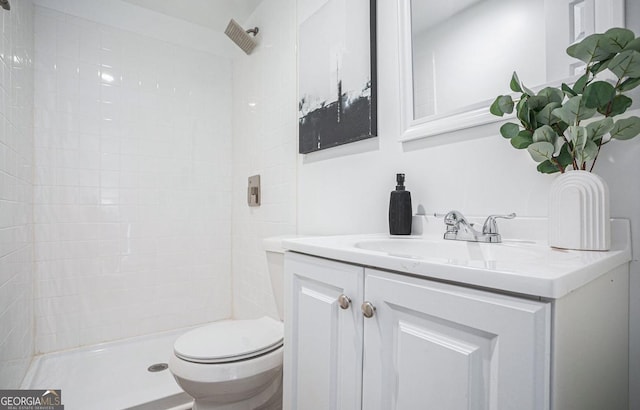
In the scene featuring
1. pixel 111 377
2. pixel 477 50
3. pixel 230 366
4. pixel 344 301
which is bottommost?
pixel 111 377

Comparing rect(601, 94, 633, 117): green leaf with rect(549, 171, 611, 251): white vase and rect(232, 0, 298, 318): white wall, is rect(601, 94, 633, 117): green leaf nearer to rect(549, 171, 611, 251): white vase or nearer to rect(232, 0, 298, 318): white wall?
rect(549, 171, 611, 251): white vase

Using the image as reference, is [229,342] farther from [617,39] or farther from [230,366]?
[617,39]

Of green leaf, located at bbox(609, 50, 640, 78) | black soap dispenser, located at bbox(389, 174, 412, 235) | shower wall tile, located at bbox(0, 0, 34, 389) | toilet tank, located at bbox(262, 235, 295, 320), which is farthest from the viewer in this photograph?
toilet tank, located at bbox(262, 235, 295, 320)

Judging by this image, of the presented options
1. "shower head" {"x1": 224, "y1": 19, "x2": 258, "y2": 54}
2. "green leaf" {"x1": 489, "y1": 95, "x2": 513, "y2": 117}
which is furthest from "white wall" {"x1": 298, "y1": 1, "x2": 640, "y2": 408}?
"shower head" {"x1": 224, "y1": 19, "x2": 258, "y2": 54}

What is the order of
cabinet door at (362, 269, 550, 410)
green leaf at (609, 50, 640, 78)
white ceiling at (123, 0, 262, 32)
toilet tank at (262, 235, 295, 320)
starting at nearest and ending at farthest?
cabinet door at (362, 269, 550, 410)
green leaf at (609, 50, 640, 78)
toilet tank at (262, 235, 295, 320)
white ceiling at (123, 0, 262, 32)

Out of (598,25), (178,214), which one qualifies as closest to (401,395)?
(598,25)

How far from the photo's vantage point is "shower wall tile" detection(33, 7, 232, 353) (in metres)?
1.82

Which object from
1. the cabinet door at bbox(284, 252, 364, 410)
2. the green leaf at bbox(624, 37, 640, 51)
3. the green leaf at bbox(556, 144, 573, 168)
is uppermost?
the green leaf at bbox(624, 37, 640, 51)

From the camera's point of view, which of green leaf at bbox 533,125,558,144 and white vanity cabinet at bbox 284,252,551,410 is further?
green leaf at bbox 533,125,558,144

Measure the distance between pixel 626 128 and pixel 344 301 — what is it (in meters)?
0.64

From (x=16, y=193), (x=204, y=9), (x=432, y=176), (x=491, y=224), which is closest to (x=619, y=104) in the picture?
(x=491, y=224)

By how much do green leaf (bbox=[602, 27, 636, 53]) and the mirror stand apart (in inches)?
6.2

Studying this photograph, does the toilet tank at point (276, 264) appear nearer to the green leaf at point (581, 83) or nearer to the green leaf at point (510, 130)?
the green leaf at point (510, 130)

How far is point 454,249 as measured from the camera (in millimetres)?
839
